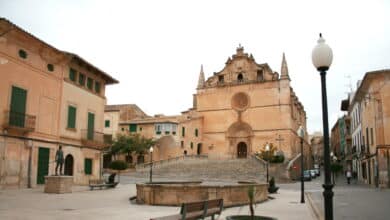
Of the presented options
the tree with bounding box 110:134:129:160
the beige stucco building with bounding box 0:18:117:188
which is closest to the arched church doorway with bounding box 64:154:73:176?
the beige stucco building with bounding box 0:18:117:188

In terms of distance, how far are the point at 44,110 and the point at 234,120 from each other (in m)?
34.9

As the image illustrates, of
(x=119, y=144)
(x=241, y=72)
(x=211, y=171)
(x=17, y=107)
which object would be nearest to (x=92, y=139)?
(x=17, y=107)

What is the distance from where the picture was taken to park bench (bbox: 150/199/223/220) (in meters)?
7.85

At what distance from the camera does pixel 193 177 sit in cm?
3738

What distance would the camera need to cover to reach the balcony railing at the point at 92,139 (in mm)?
26953

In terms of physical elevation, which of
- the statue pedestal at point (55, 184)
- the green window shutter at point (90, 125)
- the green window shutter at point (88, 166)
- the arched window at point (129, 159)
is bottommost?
the statue pedestal at point (55, 184)

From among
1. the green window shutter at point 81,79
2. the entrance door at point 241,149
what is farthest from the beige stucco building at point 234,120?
the green window shutter at point 81,79

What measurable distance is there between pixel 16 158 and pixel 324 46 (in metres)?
18.3

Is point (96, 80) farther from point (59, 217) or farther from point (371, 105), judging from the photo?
point (371, 105)

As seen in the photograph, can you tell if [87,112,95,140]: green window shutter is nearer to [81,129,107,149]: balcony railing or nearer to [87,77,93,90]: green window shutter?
[81,129,107,149]: balcony railing

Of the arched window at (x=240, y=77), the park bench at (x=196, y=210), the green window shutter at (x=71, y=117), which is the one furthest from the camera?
the arched window at (x=240, y=77)

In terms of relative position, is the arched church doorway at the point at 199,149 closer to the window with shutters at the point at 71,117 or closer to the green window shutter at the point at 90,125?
the green window shutter at the point at 90,125

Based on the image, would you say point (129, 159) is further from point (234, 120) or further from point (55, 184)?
point (55, 184)

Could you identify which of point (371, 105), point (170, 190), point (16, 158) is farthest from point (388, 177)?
point (16, 158)
